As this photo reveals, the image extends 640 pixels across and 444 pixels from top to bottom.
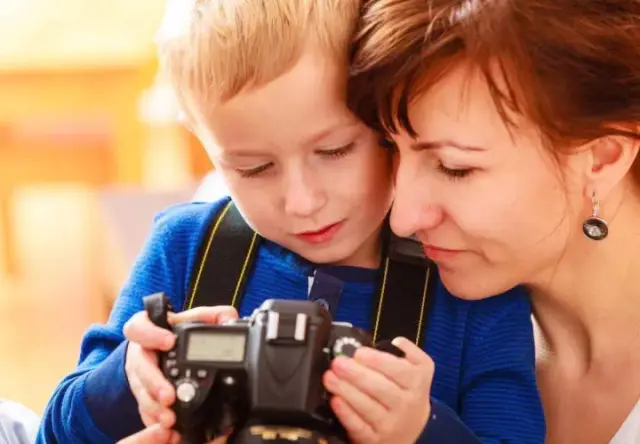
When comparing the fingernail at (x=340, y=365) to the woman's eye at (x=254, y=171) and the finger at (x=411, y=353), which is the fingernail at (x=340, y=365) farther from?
the woman's eye at (x=254, y=171)

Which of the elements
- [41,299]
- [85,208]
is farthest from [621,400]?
[85,208]

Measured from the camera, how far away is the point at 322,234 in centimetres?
101

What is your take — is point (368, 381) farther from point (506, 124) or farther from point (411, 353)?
point (506, 124)

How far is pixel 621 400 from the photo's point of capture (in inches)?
44.7

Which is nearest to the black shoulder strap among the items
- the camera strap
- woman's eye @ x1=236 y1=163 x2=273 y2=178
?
the camera strap

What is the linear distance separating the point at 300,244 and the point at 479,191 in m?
0.20

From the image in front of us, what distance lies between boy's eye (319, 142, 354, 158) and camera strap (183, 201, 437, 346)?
0.46 ft

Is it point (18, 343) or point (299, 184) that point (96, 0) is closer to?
point (18, 343)

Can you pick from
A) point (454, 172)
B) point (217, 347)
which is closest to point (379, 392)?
point (217, 347)

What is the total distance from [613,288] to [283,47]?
45 cm

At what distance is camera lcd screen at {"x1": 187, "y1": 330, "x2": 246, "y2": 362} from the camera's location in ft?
2.65

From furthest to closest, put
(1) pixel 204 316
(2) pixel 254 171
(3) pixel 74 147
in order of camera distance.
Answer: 1. (3) pixel 74 147
2. (2) pixel 254 171
3. (1) pixel 204 316

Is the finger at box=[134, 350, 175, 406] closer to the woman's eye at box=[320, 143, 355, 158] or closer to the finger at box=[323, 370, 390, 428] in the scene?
the finger at box=[323, 370, 390, 428]

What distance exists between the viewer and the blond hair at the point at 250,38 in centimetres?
93
